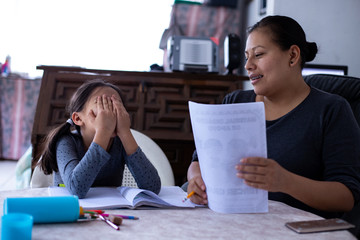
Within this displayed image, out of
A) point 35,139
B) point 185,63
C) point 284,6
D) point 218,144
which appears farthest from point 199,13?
point 218,144

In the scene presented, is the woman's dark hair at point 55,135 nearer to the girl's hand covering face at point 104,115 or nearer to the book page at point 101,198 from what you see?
the girl's hand covering face at point 104,115

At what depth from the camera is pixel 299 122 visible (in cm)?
127

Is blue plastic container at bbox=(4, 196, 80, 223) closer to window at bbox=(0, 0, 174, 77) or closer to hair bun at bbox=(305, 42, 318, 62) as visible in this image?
hair bun at bbox=(305, 42, 318, 62)

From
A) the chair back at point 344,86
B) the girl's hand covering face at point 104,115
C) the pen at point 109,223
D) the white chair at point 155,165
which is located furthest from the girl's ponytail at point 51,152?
the chair back at point 344,86

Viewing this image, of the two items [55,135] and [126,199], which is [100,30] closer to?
[55,135]

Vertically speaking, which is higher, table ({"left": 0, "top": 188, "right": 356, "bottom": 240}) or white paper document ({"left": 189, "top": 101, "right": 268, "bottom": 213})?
white paper document ({"left": 189, "top": 101, "right": 268, "bottom": 213})

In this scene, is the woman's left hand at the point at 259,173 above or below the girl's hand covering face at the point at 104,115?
below

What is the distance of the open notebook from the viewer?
2.90ft

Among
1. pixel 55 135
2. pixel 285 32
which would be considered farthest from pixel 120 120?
pixel 285 32

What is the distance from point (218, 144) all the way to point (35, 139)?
6.04 ft

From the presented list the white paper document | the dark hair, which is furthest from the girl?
the dark hair

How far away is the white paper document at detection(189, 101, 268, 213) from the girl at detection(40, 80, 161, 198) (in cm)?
33

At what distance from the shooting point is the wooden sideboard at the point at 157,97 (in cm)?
254

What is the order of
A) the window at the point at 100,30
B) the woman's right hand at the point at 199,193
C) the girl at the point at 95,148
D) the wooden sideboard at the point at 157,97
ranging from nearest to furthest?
the woman's right hand at the point at 199,193, the girl at the point at 95,148, the wooden sideboard at the point at 157,97, the window at the point at 100,30
